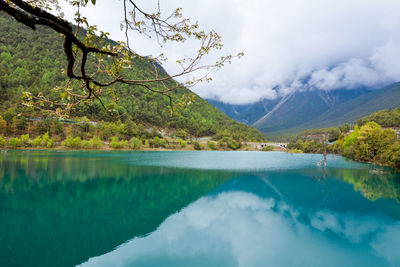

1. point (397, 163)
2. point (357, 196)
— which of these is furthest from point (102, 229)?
point (397, 163)

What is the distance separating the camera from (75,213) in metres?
12.8

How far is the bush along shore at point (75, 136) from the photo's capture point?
73062mm

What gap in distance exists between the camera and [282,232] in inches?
448

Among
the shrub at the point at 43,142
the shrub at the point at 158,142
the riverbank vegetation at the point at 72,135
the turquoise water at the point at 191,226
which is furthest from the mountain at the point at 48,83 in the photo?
the turquoise water at the point at 191,226

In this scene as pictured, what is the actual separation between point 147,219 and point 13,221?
6886 millimetres

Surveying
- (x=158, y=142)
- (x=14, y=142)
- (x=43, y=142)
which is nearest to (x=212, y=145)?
(x=158, y=142)

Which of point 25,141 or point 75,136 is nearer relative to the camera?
point 25,141

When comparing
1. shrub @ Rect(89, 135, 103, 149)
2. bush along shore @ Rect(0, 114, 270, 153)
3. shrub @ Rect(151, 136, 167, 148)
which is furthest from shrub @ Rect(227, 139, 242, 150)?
shrub @ Rect(89, 135, 103, 149)

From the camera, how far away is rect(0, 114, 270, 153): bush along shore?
73062 mm

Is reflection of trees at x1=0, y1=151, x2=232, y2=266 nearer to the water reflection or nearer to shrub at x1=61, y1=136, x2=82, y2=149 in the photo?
the water reflection

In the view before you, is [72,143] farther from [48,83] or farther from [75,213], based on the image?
[75,213]

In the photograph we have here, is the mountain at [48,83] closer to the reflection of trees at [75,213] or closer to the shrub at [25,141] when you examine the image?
the shrub at [25,141]

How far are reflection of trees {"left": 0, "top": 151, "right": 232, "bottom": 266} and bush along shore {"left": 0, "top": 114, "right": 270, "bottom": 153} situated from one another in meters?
38.7

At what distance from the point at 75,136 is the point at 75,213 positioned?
8712 cm
